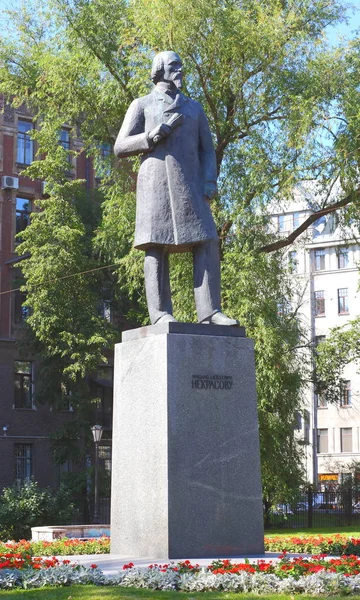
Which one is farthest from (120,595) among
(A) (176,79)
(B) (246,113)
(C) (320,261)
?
(C) (320,261)

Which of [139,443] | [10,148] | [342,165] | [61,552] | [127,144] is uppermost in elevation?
[10,148]

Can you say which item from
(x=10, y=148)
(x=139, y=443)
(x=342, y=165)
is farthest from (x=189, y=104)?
(x=10, y=148)

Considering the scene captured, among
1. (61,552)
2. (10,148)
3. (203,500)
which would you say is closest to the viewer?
(203,500)

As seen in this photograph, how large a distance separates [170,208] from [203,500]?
308 centimetres

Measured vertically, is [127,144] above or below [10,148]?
below

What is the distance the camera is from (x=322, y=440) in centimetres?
6278

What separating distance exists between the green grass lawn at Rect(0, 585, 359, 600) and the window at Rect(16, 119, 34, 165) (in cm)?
3827

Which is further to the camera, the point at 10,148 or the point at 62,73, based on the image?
the point at 10,148

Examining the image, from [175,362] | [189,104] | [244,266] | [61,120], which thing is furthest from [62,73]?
[175,362]

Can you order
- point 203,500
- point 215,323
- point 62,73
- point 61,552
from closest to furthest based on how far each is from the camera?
point 203,500
point 215,323
point 61,552
point 62,73

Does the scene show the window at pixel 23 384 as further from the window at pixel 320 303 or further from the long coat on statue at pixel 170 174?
the long coat on statue at pixel 170 174

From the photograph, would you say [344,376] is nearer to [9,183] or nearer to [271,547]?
[9,183]

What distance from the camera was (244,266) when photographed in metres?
24.2

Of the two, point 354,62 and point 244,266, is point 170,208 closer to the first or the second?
point 244,266
